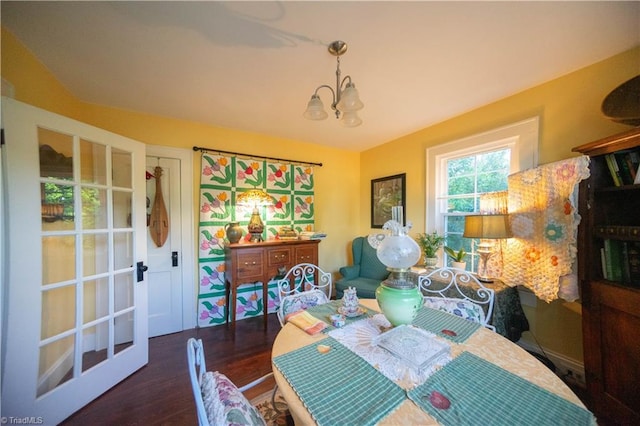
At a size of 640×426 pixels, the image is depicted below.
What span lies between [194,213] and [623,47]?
3877 mm

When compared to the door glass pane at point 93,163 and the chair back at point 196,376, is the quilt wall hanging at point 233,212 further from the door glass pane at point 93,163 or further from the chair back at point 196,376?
the chair back at point 196,376

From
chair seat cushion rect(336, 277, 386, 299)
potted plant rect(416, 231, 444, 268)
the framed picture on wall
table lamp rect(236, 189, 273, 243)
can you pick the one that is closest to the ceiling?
table lamp rect(236, 189, 273, 243)

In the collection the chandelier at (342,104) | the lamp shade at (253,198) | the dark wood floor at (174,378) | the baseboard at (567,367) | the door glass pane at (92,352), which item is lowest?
the dark wood floor at (174,378)

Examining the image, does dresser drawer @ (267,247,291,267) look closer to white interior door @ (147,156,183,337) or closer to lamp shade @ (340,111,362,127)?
white interior door @ (147,156,183,337)

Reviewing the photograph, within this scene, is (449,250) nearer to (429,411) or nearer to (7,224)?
(429,411)

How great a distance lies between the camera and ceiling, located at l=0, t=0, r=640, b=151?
4.00 feet

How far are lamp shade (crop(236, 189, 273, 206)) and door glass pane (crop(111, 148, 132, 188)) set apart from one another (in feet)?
3.68

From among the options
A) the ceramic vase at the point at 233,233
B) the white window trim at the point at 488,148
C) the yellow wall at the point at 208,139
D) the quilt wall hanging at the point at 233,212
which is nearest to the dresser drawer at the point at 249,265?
the ceramic vase at the point at 233,233

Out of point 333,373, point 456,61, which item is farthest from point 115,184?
point 456,61

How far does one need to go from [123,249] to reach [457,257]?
316 cm

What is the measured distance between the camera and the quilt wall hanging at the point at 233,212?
267cm

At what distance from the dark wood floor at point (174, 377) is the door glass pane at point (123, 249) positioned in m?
0.92

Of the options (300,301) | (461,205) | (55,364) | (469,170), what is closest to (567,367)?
(461,205)

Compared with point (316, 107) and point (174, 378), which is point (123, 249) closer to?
point (174, 378)
